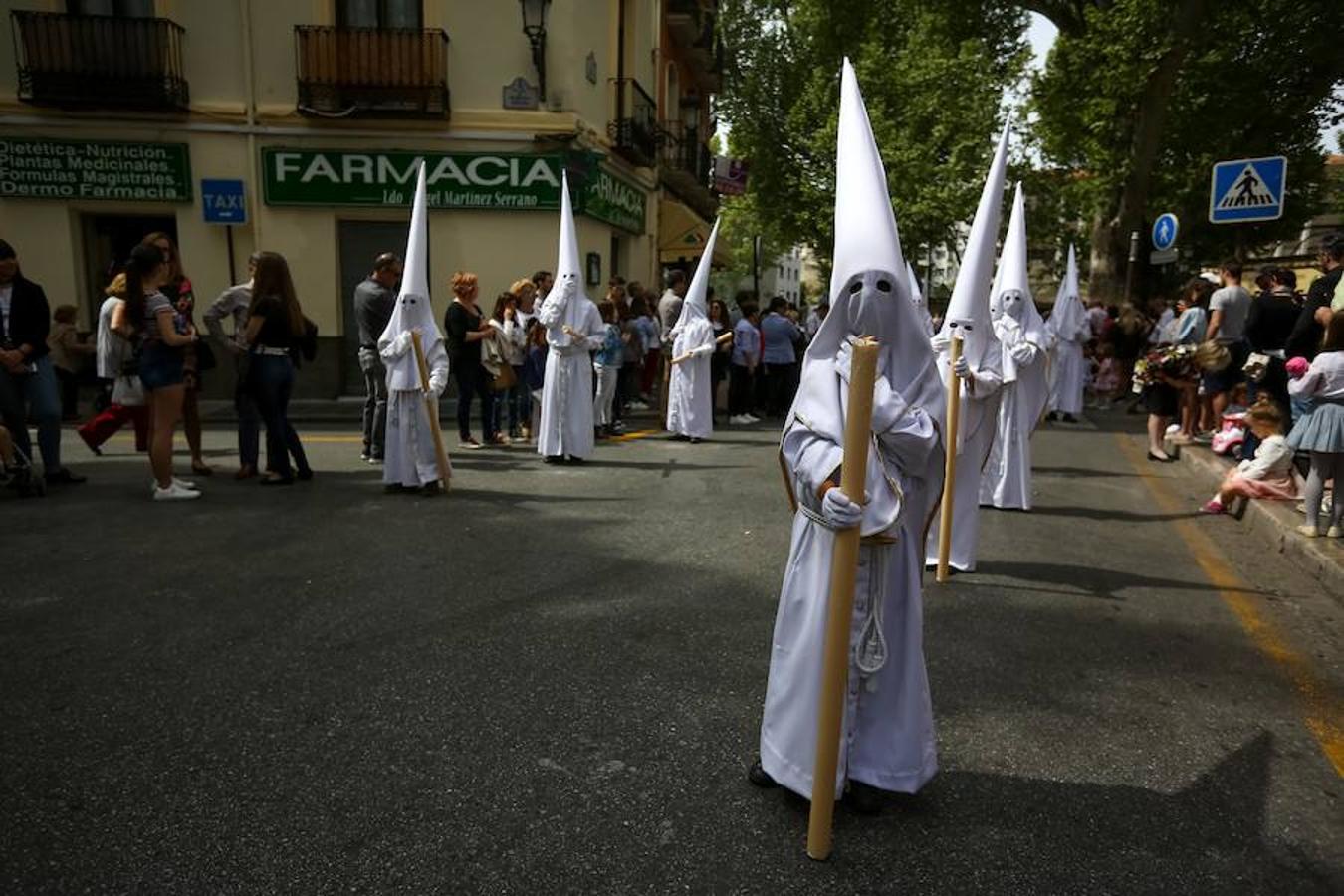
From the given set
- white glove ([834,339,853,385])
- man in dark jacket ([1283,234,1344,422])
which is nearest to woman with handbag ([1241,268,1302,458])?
man in dark jacket ([1283,234,1344,422])

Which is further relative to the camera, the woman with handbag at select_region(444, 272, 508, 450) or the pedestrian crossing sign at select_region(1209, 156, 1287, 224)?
the woman with handbag at select_region(444, 272, 508, 450)

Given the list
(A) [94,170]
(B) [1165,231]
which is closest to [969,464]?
(B) [1165,231]

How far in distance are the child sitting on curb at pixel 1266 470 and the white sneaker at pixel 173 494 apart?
26.4 ft

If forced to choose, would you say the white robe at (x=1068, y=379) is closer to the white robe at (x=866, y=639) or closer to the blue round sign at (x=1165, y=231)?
the blue round sign at (x=1165, y=231)

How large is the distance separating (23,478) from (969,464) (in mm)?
6795

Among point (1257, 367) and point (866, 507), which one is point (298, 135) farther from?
point (866, 507)

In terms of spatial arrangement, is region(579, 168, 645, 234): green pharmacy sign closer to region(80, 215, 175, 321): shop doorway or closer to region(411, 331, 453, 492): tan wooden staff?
region(80, 215, 175, 321): shop doorway

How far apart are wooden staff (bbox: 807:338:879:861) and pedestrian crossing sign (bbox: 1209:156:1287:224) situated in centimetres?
890

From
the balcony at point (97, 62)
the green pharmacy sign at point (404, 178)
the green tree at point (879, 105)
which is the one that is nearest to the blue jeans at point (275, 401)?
the green pharmacy sign at point (404, 178)

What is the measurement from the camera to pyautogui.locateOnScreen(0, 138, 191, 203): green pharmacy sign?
45.6ft

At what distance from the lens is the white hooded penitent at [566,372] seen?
918 centimetres

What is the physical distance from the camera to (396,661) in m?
3.98

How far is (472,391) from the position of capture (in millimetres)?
10141

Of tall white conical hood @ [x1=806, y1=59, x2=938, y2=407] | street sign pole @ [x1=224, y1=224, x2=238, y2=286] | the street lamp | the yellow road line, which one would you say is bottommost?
the yellow road line
